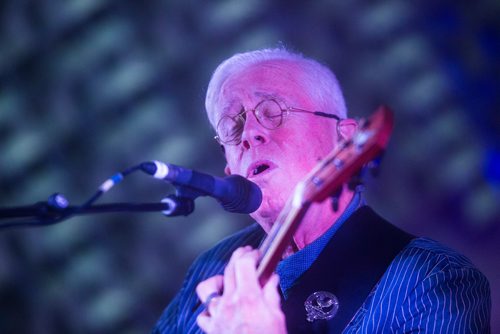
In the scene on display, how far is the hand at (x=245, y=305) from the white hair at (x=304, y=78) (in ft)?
2.40

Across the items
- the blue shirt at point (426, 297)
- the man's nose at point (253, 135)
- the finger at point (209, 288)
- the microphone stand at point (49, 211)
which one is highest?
the microphone stand at point (49, 211)

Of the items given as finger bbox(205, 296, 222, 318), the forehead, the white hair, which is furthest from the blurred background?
finger bbox(205, 296, 222, 318)

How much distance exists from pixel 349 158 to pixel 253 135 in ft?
2.11

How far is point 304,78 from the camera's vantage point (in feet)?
5.90

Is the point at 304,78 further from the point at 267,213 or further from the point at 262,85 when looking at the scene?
the point at 267,213

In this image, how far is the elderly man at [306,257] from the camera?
1.28 metres

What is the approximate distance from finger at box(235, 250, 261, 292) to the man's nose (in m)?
0.50

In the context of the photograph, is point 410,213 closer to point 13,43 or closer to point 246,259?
point 246,259

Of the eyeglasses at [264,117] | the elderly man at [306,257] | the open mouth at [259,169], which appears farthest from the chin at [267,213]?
the eyeglasses at [264,117]

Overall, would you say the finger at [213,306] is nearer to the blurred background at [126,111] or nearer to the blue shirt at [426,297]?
the blue shirt at [426,297]

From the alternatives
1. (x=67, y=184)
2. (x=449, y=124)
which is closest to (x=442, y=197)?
(x=449, y=124)

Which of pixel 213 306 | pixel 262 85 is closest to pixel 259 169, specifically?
pixel 262 85

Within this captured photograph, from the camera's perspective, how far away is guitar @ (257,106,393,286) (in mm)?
1000

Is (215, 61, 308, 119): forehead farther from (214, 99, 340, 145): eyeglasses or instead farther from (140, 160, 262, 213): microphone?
(140, 160, 262, 213): microphone
